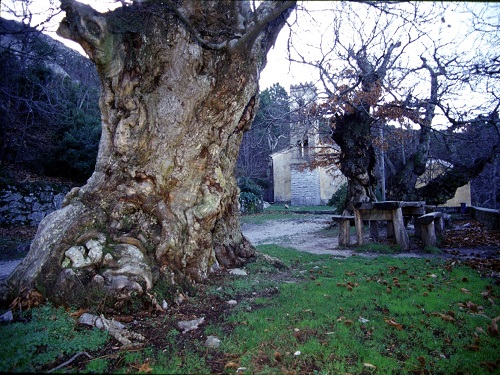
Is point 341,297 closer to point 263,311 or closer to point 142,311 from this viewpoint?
point 263,311

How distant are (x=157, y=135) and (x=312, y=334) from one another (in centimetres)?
317

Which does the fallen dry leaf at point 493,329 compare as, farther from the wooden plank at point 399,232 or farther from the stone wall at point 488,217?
the stone wall at point 488,217

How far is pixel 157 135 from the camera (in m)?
4.71

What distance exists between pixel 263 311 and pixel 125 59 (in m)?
3.72

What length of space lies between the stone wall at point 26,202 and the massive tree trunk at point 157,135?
9733 mm

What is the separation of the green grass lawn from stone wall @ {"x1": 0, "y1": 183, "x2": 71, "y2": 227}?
10.8m

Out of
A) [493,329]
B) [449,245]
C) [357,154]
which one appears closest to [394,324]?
[493,329]

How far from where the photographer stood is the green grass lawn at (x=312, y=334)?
106 inches

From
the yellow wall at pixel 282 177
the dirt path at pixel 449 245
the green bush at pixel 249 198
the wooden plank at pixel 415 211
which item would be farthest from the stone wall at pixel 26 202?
the yellow wall at pixel 282 177

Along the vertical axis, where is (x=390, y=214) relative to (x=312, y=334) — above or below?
above

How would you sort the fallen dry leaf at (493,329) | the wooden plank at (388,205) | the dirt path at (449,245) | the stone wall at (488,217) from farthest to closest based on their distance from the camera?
the stone wall at (488,217)
the wooden plank at (388,205)
the dirt path at (449,245)
the fallen dry leaf at (493,329)

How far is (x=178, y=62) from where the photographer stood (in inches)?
187

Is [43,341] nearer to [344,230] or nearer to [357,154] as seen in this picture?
[344,230]

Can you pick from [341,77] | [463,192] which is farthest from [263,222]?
[463,192]
